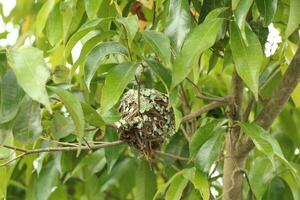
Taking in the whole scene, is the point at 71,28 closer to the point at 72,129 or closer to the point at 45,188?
the point at 72,129

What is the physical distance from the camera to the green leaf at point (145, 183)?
1374 millimetres

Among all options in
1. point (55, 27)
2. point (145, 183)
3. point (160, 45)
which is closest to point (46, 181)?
point (145, 183)

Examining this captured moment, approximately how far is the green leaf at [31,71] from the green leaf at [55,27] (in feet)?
1.14

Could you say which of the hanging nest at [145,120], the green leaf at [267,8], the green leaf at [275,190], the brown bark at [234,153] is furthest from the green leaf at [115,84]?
the green leaf at [275,190]

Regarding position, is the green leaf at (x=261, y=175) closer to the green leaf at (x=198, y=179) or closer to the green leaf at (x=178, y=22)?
the green leaf at (x=198, y=179)

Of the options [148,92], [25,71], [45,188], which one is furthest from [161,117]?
[45,188]

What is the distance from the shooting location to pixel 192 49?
85 cm

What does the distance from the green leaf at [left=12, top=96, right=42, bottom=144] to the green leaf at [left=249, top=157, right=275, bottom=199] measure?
1.56ft

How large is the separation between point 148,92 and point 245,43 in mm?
228

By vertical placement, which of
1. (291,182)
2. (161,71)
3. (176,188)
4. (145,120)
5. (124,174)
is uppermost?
(161,71)

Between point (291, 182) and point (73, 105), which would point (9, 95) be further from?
point (291, 182)

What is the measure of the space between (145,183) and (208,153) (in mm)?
399

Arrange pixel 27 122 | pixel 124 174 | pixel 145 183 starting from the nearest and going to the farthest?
pixel 27 122, pixel 145 183, pixel 124 174

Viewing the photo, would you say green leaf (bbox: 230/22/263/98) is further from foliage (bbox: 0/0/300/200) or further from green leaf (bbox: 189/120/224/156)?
green leaf (bbox: 189/120/224/156)
